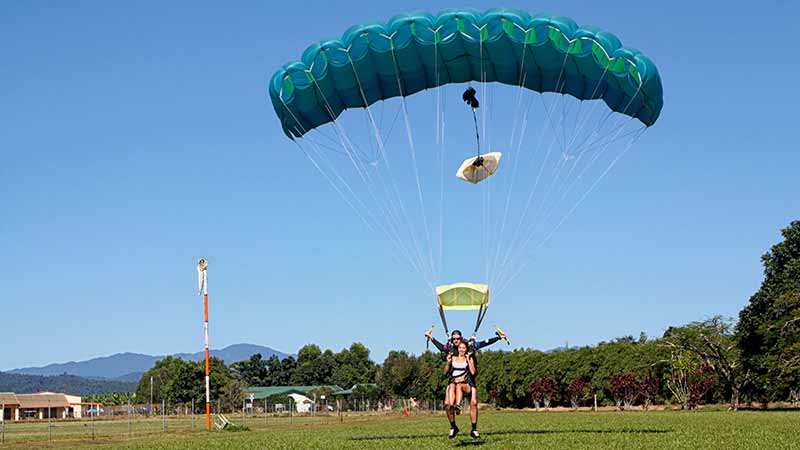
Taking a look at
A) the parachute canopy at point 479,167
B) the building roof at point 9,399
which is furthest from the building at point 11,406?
the parachute canopy at point 479,167

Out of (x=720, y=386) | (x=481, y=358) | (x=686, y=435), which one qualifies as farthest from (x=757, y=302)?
(x=481, y=358)

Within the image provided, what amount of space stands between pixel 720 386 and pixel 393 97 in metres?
44.9

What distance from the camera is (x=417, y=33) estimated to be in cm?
1644

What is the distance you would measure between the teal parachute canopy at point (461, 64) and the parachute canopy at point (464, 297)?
4058mm

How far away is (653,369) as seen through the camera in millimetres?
61094

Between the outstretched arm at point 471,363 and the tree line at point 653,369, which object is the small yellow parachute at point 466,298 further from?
the tree line at point 653,369

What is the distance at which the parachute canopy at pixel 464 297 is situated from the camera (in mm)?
16078

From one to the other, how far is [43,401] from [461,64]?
99.0 m

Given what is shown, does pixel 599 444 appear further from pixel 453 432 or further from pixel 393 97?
pixel 393 97

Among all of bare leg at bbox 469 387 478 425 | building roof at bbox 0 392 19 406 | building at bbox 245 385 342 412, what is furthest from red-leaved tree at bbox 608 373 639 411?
building roof at bbox 0 392 19 406

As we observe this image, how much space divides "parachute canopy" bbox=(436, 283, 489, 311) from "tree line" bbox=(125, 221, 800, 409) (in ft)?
100.0

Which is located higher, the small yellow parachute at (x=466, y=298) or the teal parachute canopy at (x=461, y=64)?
the teal parachute canopy at (x=461, y=64)

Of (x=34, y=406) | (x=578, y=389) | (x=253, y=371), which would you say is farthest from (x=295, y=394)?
(x=578, y=389)

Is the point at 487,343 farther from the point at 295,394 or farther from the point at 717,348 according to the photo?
the point at 295,394
